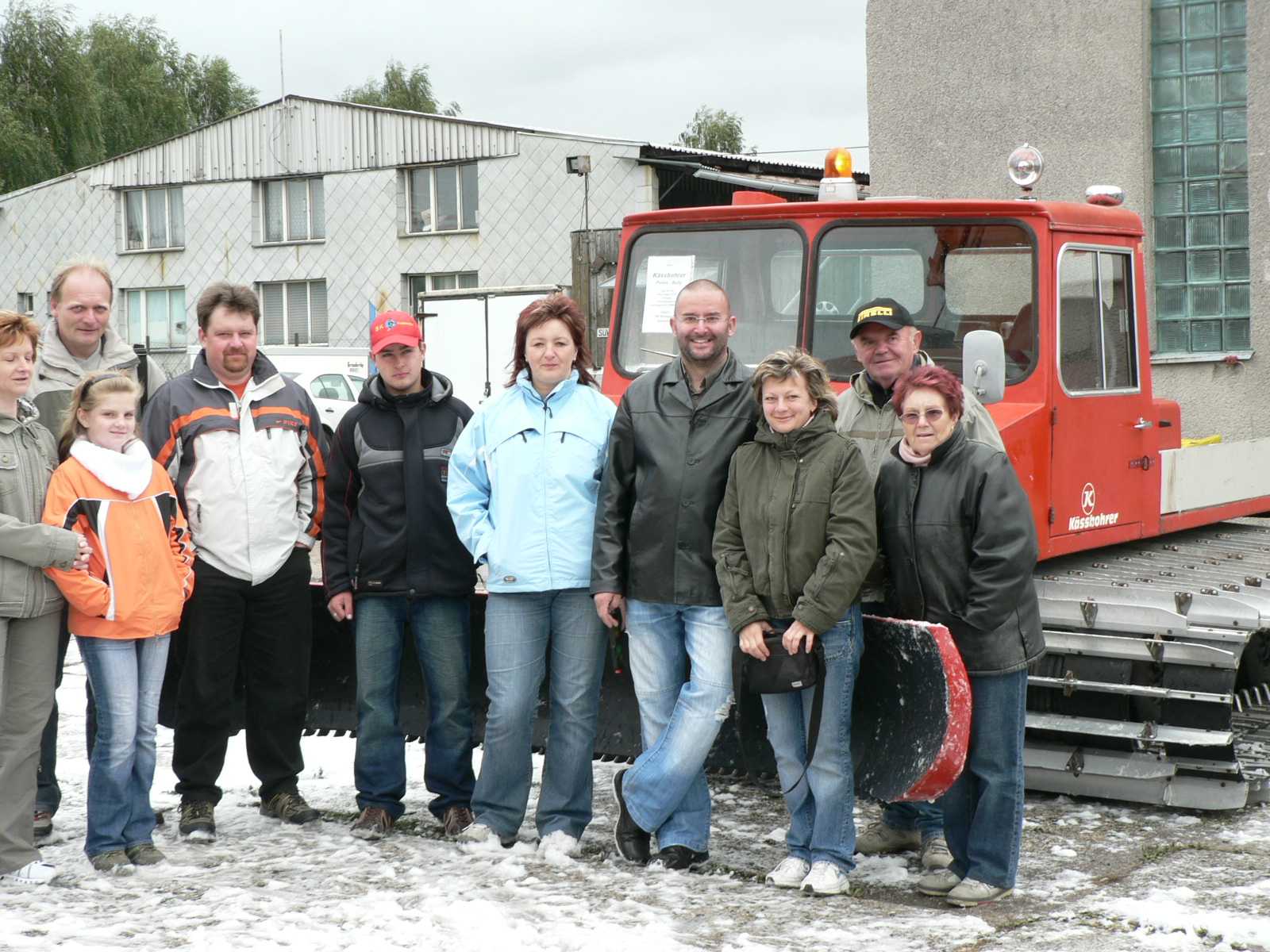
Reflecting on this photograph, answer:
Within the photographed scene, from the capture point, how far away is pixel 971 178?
45.1 ft

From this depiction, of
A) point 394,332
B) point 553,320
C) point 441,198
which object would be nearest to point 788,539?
point 553,320

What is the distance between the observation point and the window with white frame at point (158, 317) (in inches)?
1249

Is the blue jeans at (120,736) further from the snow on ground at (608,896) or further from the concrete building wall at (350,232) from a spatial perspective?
the concrete building wall at (350,232)

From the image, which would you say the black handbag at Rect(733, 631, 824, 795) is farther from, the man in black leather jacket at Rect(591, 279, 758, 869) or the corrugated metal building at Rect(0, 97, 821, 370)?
the corrugated metal building at Rect(0, 97, 821, 370)

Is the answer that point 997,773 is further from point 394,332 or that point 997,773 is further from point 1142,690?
point 394,332

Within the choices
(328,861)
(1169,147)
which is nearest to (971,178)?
(1169,147)

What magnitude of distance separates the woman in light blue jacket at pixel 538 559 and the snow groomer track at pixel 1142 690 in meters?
1.94

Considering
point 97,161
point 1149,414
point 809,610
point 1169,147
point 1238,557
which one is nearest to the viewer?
point 809,610

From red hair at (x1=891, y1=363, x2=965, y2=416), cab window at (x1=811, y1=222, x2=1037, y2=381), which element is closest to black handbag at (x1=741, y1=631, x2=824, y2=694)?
red hair at (x1=891, y1=363, x2=965, y2=416)

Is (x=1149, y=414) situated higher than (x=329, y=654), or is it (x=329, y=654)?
(x=1149, y=414)

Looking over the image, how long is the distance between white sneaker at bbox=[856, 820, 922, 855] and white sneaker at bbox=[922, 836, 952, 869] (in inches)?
5.9

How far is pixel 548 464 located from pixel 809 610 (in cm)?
110

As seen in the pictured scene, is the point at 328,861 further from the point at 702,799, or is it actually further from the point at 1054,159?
the point at 1054,159

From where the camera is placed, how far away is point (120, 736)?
4648 mm
